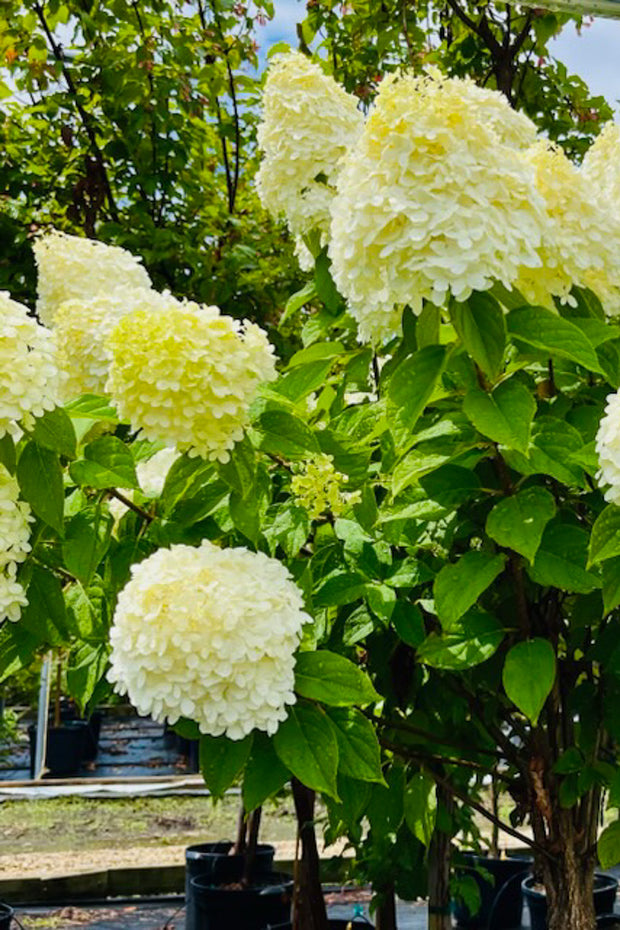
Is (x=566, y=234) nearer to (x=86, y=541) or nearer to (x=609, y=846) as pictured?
(x=86, y=541)

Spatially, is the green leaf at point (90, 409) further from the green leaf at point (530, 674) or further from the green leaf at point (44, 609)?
the green leaf at point (530, 674)

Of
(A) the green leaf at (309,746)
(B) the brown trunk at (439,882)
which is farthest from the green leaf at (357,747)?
(B) the brown trunk at (439,882)

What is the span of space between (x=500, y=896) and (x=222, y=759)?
12.3 feet

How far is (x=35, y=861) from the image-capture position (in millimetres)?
5645

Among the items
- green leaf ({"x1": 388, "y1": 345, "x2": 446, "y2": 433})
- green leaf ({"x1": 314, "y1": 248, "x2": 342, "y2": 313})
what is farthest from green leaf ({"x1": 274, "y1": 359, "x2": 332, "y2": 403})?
green leaf ({"x1": 388, "y1": 345, "x2": 446, "y2": 433})

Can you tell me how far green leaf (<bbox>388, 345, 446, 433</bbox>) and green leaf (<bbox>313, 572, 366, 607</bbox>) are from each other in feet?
0.89

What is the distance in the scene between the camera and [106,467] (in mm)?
1254

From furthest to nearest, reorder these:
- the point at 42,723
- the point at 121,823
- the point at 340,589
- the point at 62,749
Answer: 1. the point at 62,749
2. the point at 42,723
3. the point at 121,823
4. the point at 340,589

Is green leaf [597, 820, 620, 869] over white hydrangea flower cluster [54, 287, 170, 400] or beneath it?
beneath

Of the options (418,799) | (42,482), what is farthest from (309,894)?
(42,482)

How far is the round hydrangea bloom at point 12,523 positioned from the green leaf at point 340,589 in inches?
13.5

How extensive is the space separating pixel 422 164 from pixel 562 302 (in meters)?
0.25

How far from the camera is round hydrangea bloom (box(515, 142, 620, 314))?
1.22m

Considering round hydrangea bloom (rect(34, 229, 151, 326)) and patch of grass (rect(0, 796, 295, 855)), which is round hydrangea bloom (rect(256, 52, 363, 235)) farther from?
patch of grass (rect(0, 796, 295, 855))
